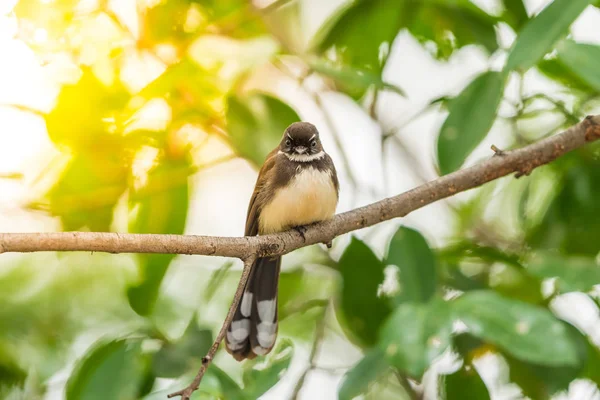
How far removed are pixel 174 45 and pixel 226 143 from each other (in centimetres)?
51

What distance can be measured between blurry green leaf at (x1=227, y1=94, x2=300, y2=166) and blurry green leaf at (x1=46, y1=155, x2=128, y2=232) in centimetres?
49

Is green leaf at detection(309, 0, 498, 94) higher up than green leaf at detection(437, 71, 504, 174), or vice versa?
green leaf at detection(309, 0, 498, 94)

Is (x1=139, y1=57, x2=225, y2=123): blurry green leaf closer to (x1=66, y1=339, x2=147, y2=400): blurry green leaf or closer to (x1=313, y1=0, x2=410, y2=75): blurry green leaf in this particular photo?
(x1=313, y1=0, x2=410, y2=75): blurry green leaf

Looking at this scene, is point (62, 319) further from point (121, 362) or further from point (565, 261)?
point (565, 261)

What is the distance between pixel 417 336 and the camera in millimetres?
2430

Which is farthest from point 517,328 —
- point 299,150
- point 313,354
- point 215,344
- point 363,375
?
point 299,150

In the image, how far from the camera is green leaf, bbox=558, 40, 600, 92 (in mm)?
2588

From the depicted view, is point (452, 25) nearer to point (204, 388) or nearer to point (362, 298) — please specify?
point (362, 298)

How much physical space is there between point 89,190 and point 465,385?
5.83ft

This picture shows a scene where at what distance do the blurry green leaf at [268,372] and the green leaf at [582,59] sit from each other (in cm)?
146

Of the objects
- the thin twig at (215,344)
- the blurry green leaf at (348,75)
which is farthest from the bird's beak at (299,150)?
the thin twig at (215,344)

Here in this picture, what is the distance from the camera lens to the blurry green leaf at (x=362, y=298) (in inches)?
125

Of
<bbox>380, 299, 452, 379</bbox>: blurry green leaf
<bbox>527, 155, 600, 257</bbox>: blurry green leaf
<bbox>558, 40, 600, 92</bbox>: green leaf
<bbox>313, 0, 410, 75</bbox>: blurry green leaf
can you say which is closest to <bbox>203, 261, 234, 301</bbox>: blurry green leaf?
<bbox>380, 299, 452, 379</bbox>: blurry green leaf

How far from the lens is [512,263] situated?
125 inches
